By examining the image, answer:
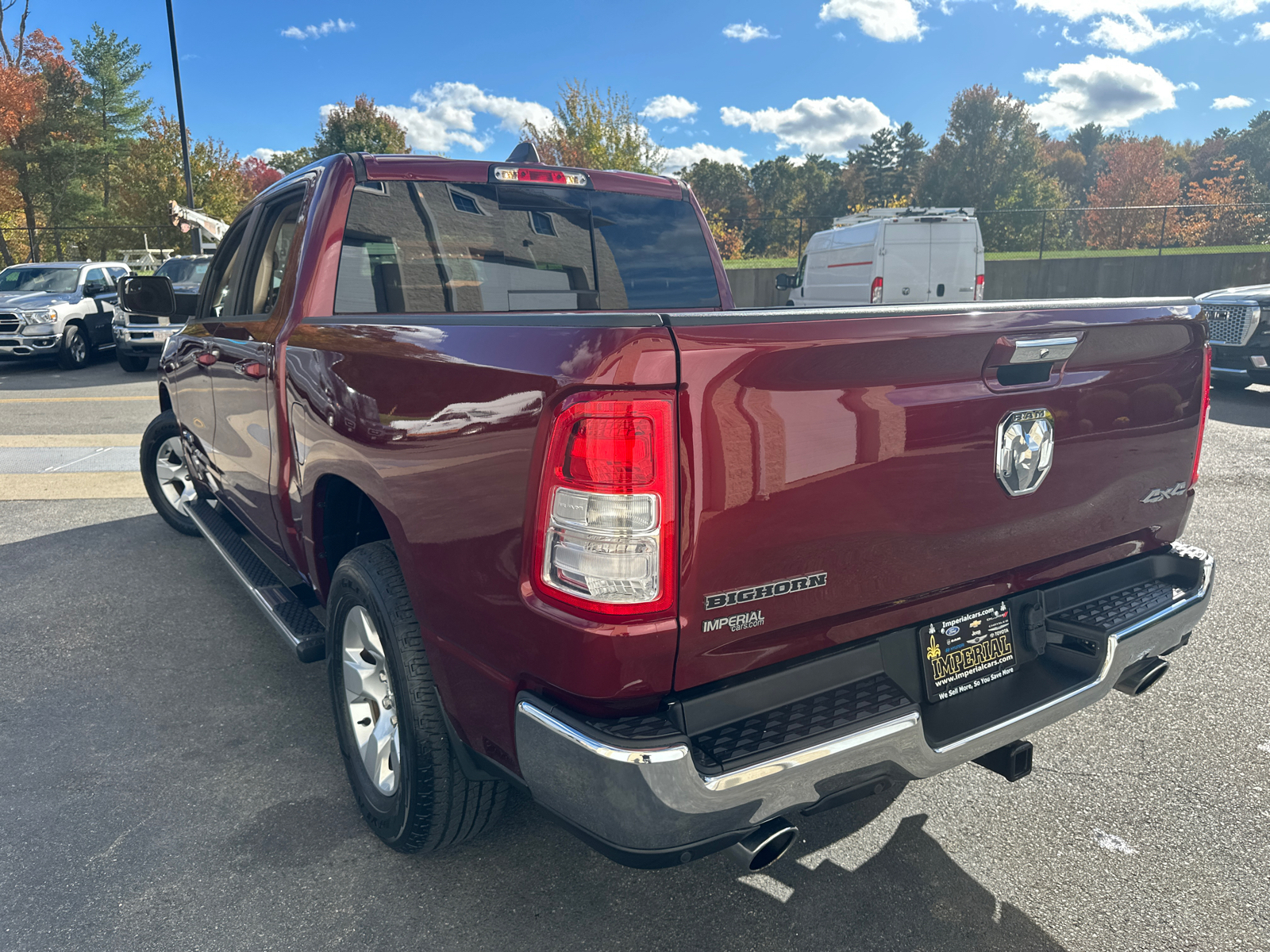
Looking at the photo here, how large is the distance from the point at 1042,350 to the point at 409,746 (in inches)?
76.2

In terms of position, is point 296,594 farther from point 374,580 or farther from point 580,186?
point 580,186

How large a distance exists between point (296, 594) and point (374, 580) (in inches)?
51.5

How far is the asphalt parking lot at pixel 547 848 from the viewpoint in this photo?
2350 millimetres

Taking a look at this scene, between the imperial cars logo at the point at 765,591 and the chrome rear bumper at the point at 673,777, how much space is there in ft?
0.97

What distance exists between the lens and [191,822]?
286 cm

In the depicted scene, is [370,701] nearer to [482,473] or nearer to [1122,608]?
[482,473]

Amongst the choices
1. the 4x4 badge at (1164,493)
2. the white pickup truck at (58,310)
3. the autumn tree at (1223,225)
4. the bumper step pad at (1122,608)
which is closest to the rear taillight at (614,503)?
the bumper step pad at (1122,608)

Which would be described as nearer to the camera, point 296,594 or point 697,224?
point 296,594

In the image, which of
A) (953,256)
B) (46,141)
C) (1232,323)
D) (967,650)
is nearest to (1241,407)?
(1232,323)

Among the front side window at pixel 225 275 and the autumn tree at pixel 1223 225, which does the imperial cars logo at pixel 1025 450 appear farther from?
the autumn tree at pixel 1223 225

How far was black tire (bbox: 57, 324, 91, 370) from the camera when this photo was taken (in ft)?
50.7

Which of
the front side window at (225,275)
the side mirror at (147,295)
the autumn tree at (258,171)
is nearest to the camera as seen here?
the front side window at (225,275)

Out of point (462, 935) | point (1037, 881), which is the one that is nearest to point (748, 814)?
point (462, 935)

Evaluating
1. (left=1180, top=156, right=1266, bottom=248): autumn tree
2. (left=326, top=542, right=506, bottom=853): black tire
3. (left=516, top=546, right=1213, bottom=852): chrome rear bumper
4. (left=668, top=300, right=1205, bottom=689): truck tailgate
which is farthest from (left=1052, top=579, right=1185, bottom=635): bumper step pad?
(left=1180, top=156, right=1266, bottom=248): autumn tree
